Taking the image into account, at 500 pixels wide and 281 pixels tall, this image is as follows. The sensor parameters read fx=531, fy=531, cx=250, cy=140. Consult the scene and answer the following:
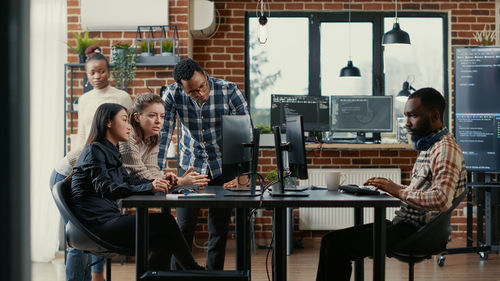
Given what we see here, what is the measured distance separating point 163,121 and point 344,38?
3089 mm

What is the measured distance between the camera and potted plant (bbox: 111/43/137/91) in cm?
422

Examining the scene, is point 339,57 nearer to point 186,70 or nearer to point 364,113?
point 364,113

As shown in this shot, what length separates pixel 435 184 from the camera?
2104mm

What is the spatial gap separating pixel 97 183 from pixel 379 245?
118 cm

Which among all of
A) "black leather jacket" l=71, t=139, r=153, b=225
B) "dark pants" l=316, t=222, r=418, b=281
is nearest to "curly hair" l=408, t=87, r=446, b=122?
"dark pants" l=316, t=222, r=418, b=281

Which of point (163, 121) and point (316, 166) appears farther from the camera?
point (316, 166)

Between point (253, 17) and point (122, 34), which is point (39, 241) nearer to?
point (122, 34)

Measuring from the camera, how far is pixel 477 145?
4.36 m

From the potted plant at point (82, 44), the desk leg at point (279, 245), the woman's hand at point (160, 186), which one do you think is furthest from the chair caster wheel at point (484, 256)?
the potted plant at point (82, 44)

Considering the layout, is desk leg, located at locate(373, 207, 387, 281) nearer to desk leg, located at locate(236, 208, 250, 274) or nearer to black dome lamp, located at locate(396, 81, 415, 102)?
desk leg, located at locate(236, 208, 250, 274)

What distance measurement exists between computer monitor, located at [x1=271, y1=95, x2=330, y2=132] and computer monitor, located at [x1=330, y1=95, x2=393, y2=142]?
133 millimetres

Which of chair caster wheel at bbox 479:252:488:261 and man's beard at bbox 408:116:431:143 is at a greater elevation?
man's beard at bbox 408:116:431:143

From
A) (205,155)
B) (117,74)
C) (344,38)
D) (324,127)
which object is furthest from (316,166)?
(205,155)

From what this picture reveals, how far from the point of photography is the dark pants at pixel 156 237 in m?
2.23
